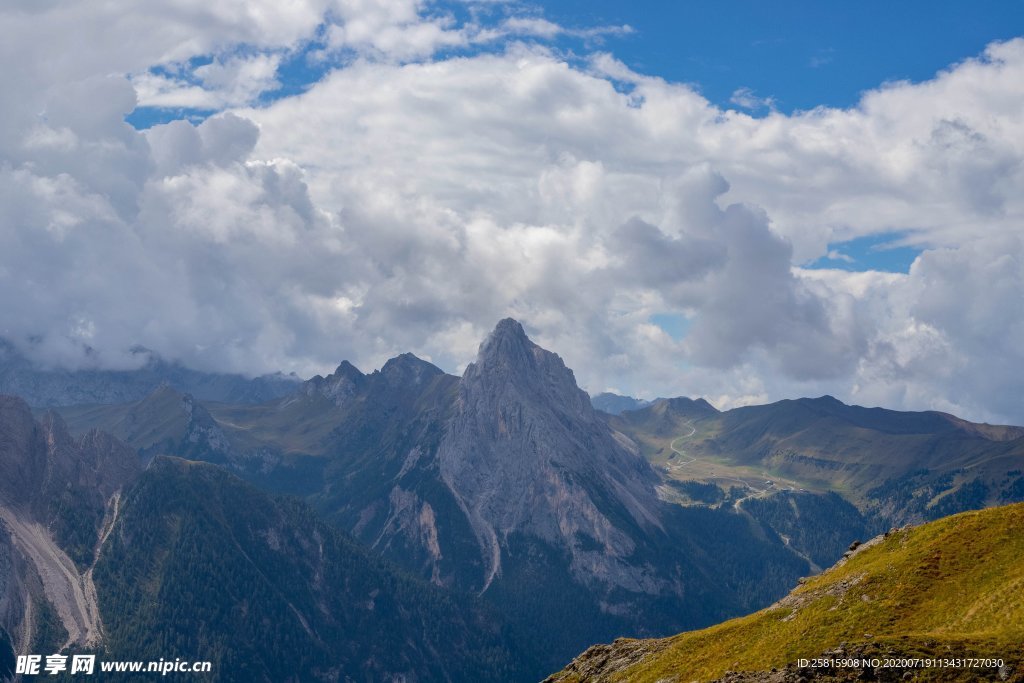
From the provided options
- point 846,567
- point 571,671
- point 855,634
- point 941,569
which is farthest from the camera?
point 571,671

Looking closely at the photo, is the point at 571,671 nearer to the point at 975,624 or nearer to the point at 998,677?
the point at 975,624

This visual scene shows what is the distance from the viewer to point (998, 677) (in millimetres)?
94625

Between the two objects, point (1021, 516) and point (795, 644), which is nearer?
point (795, 644)

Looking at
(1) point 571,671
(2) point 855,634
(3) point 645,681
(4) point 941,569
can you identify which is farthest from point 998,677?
(1) point 571,671

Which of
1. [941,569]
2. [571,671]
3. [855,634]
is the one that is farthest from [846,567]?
[571,671]

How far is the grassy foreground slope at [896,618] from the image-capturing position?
10212cm

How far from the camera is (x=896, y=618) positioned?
400 feet

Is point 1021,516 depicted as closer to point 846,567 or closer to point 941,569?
point 941,569

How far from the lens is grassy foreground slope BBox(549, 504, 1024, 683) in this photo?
102 metres

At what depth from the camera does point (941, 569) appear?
12862 centimetres

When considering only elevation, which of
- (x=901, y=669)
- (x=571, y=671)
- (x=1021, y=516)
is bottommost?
(x=571, y=671)

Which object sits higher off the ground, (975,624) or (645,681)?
(975,624)

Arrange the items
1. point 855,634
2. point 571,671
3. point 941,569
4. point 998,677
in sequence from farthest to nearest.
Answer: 1. point 571,671
2. point 941,569
3. point 855,634
4. point 998,677

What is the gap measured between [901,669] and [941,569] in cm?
3381
